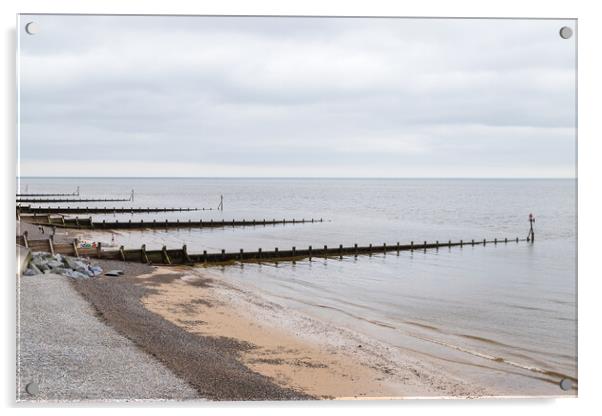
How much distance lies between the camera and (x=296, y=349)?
11.5m

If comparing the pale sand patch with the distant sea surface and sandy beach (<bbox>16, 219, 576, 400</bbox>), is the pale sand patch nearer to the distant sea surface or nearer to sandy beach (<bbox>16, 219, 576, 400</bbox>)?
sandy beach (<bbox>16, 219, 576, 400</bbox>)

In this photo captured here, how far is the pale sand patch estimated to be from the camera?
9.45 meters

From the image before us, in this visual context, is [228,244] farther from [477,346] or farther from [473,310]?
[477,346]

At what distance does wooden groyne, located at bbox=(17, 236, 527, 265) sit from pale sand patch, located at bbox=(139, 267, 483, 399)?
13.8 ft

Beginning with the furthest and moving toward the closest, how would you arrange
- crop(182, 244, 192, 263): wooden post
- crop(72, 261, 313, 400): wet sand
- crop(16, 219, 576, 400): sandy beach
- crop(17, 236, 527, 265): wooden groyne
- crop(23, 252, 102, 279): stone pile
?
crop(182, 244, 192, 263): wooden post → crop(17, 236, 527, 265): wooden groyne → crop(23, 252, 102, 279): stone pile → crop(16, 219, 576, 400): sandy beach → crop(72, 261, 313, 400): wet sand

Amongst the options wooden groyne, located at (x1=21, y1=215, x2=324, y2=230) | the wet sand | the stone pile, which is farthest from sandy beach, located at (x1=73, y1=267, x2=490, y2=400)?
wooden groyne, located at (x1=21, y1=215, x2=324, y2=230)

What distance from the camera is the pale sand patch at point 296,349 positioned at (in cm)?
945

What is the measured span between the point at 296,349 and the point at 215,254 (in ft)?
54.4

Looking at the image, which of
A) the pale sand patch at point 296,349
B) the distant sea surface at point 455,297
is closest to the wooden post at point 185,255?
the distant sea surface at point 455,297

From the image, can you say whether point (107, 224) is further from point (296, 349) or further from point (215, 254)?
point (296, 349)

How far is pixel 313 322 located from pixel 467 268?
15.3 metres

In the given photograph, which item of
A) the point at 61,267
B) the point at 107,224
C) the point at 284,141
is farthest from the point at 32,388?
the point at 107,224

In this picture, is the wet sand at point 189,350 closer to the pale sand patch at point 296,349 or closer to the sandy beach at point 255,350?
the sandy beach at point 255,350

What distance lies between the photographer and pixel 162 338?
10867 millimetres
